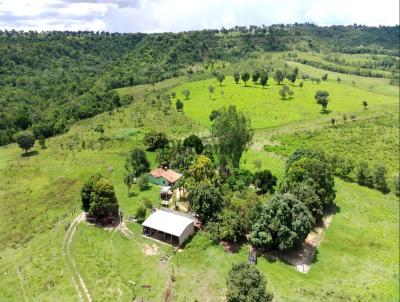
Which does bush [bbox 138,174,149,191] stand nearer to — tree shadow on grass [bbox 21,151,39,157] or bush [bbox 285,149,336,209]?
bush [bbox 285,149,336,209]

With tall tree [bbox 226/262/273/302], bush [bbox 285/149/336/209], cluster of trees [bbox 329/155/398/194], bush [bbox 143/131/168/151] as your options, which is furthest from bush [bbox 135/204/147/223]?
cluster of trees [bbox 329/155/398/194]

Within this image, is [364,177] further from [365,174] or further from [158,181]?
[158,181]

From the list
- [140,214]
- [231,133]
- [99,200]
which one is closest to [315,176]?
[231,133]

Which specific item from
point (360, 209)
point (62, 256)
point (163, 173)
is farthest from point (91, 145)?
point (360, 209)

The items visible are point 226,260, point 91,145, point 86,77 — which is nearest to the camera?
Result: point 226,260

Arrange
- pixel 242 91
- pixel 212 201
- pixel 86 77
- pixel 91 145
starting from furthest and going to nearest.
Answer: pixel 86 77
pixel 242 91
pixel 91 145
pixel 212 201

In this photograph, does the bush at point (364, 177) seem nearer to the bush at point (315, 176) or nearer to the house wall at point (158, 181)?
the bush at point (315, 176)

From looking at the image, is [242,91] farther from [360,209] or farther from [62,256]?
[62,256]
